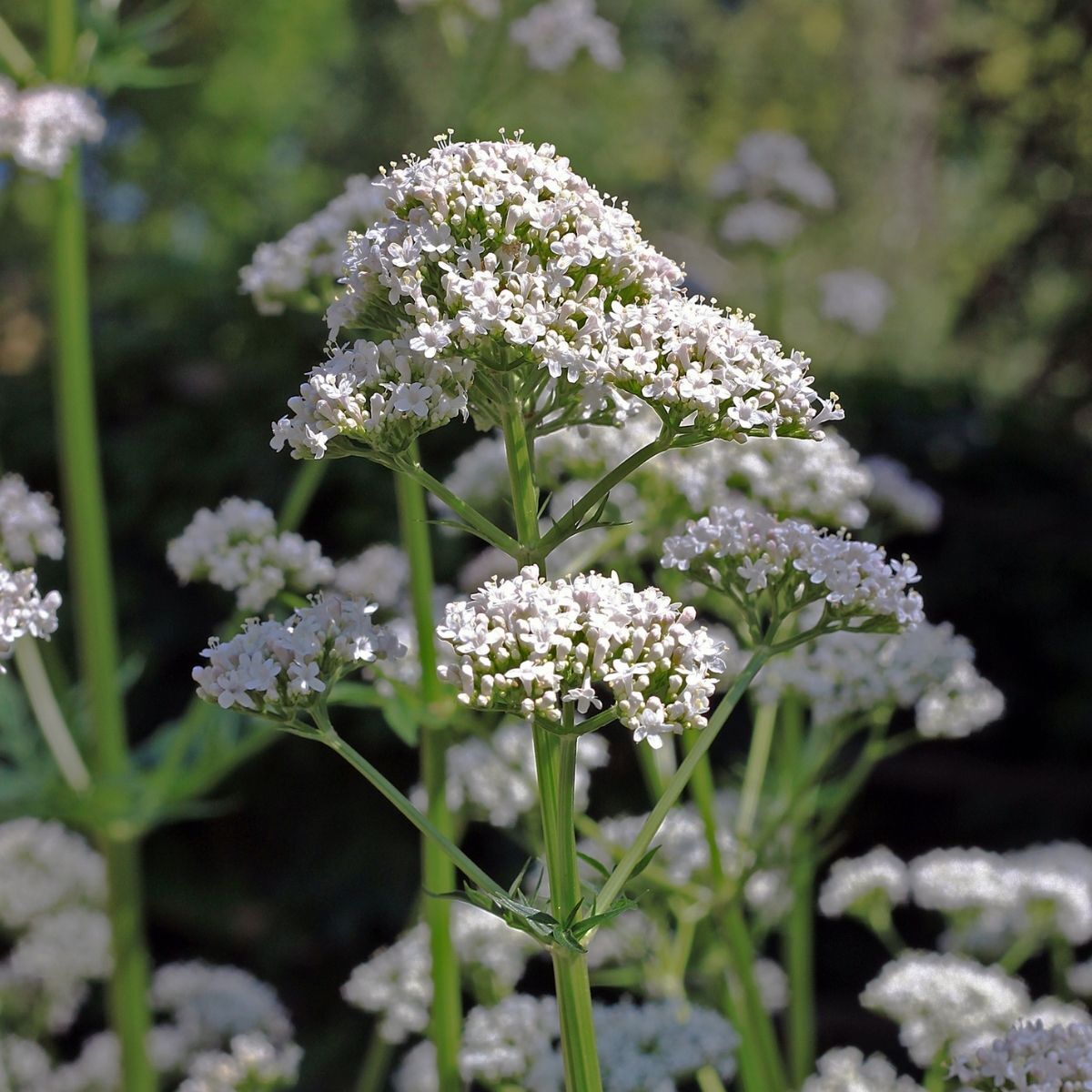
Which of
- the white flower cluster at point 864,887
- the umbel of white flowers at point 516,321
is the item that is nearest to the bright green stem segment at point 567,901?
the umbel of white flowers at point 516,321

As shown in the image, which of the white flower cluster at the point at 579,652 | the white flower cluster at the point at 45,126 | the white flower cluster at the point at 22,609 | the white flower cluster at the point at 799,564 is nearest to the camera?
the white flower cluster at the point at 579,652

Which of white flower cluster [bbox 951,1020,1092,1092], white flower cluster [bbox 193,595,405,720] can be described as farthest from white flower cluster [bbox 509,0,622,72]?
white flower cluster [bbox 951,1020,1092,1092]

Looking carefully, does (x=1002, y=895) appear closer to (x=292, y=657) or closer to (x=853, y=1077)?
(x=853, y=1077)

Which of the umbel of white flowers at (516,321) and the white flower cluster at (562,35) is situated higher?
the white flower cluster at (562,35)

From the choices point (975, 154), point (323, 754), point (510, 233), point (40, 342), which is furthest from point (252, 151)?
point (510, 233)

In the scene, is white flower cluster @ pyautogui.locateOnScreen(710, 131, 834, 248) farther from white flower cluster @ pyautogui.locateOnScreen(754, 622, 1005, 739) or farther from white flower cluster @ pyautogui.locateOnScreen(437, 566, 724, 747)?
white flower cluster @ pyautogui.locateOnScreen(437, 566, 724, 747)

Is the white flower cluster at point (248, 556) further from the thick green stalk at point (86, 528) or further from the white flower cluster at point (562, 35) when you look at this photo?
the white flower cluster at point (562, 35)
